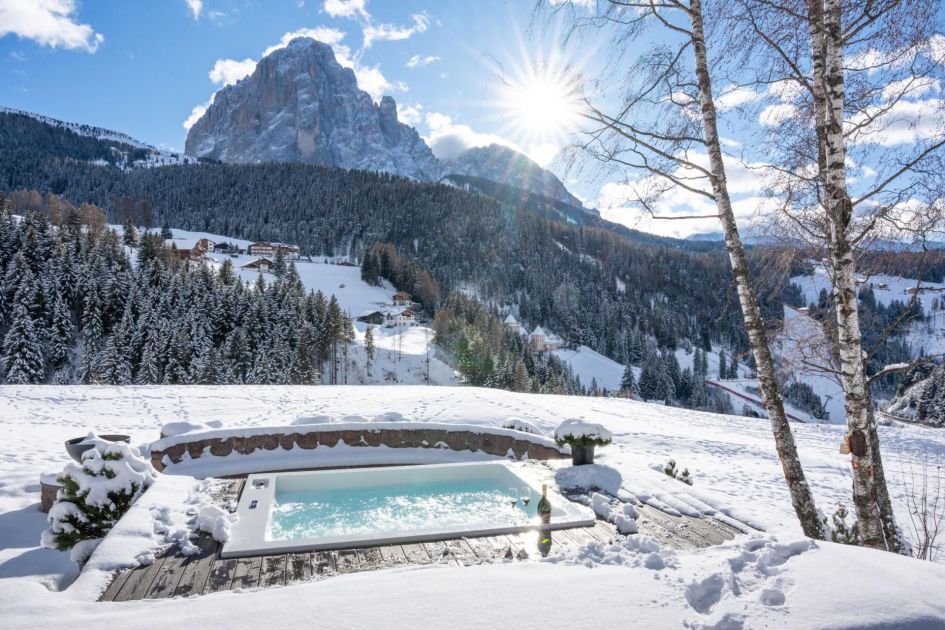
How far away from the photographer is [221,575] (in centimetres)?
454

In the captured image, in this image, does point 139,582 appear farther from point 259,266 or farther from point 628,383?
point 259,266

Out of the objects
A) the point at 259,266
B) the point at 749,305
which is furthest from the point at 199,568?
the point at 259,266

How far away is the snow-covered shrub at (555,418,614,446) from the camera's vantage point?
8.23 m

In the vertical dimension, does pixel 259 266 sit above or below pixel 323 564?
above

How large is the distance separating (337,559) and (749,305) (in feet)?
18.3

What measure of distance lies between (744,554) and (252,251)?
393 ft

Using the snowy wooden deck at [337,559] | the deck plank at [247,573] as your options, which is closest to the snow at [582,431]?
the snowy wooden deck at [337,559]

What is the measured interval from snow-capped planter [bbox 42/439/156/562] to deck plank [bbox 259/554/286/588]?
76.7 inches

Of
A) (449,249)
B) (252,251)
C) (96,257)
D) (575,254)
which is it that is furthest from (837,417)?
(252,251)

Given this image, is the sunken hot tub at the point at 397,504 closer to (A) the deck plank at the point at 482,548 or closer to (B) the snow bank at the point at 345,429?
(A) the deck plank at the point at 482,548

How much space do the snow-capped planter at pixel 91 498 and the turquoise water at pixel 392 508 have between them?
6.24 feet

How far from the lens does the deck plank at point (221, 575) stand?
4.25m

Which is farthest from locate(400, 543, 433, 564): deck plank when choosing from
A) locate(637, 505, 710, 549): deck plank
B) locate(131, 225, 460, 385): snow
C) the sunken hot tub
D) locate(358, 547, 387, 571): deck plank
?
locate(131, 225, 460, 385): snow

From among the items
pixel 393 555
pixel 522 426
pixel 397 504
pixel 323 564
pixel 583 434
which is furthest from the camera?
pixel 522 426
